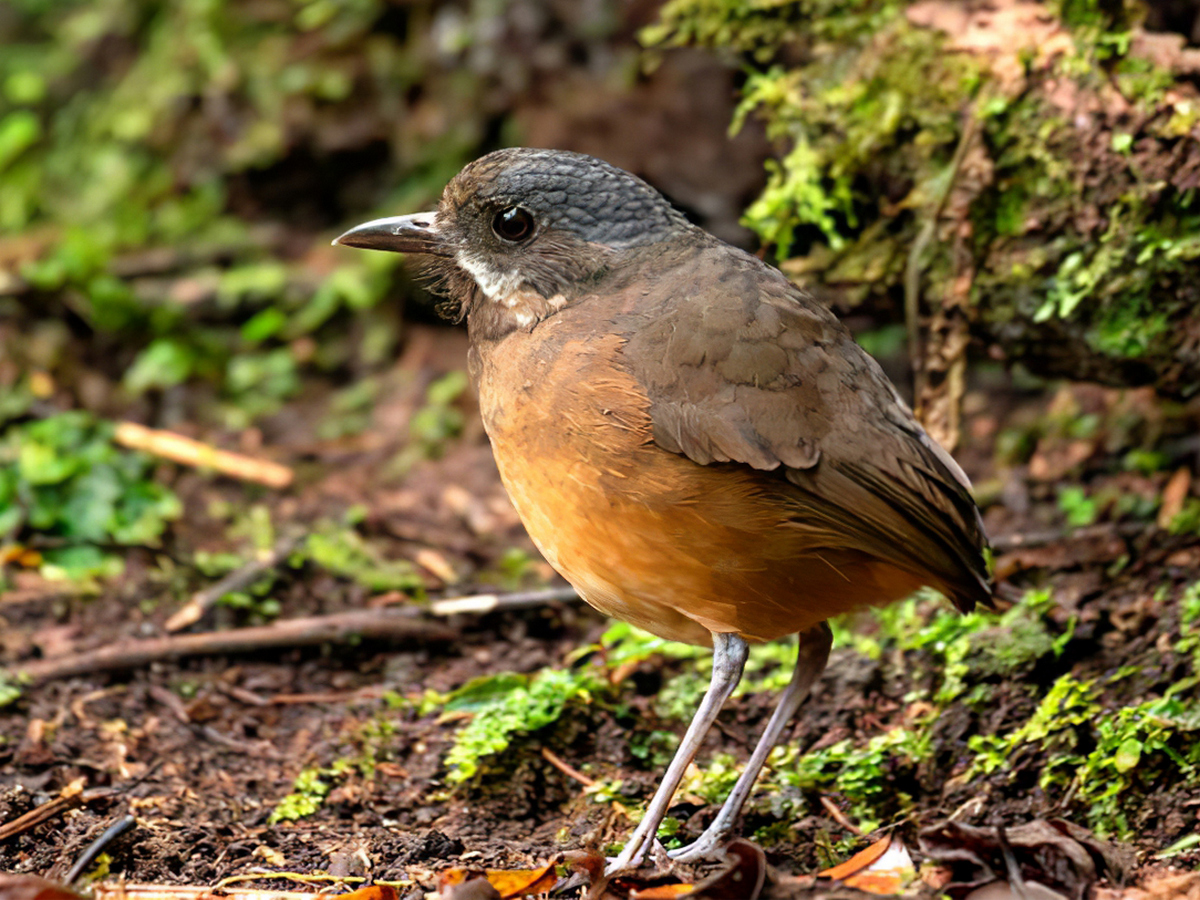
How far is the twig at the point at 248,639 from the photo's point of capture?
427cm

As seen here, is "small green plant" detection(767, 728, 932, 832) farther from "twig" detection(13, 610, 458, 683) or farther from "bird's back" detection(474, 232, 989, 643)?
"twig" detection(13, 610, 458, 683)

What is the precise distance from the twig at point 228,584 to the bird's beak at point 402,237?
5.98ft

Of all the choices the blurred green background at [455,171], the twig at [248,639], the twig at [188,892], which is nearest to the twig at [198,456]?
the blurred green background at [455,171]

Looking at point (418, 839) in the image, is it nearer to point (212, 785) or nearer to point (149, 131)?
point (212, 785)

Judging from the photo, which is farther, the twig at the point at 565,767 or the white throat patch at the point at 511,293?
the twig at the point at 565,767

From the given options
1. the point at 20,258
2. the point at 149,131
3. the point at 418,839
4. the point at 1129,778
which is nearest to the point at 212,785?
the point at 418,839

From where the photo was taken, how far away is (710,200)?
21.1ft

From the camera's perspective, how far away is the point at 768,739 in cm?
362

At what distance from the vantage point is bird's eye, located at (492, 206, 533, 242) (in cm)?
357

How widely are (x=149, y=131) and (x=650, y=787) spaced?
645 cm

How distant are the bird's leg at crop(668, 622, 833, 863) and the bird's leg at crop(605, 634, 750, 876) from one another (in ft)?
0.42

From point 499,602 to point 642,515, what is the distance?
5.67ft

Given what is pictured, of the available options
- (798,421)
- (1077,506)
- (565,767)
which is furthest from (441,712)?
(1077,506)

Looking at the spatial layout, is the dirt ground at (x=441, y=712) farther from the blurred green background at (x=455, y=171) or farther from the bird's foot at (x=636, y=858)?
the blurred green background at (x=455, y=171)
